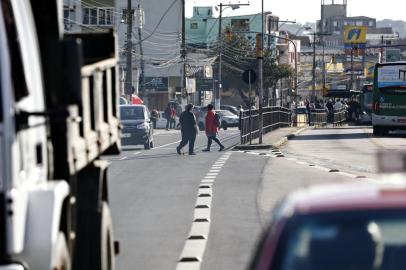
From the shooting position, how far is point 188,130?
37.6 metres

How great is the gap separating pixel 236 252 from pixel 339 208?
8.89 meters

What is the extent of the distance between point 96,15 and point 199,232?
Answer: 248ft

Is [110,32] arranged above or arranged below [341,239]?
above

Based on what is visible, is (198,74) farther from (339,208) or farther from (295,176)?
(339,208)

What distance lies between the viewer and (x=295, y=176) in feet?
86.6

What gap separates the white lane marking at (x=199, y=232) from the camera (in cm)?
1305

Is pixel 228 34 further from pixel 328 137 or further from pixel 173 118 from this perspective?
pixel 328 137

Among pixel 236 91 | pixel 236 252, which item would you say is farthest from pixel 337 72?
pixel 236 252

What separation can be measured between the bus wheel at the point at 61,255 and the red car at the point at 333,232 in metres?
2.25

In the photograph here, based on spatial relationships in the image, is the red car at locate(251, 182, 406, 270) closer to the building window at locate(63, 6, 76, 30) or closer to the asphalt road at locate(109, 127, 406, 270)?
the asphalt road at locate(109, 127, 406, 270)

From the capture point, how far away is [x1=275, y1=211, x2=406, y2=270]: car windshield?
16.5ft

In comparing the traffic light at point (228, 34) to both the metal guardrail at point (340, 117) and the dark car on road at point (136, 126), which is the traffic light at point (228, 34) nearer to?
the metal guardrail at point (340, 117)

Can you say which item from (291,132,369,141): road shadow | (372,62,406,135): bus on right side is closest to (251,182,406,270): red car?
(291,132,369,141): road shadow

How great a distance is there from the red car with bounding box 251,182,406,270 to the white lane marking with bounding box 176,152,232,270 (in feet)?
24.6
